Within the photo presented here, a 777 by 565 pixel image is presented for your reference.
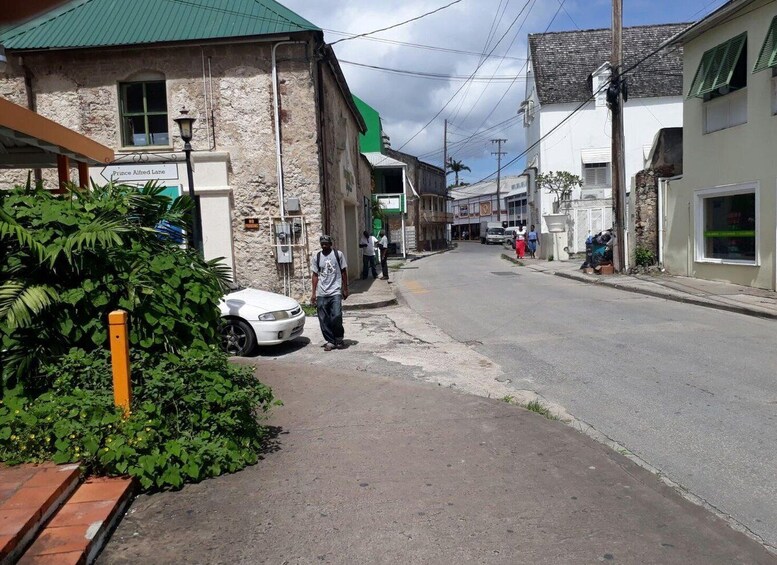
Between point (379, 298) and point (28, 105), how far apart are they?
9340mm

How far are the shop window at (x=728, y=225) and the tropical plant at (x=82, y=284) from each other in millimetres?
14059

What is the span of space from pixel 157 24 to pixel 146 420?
1319 centimetres

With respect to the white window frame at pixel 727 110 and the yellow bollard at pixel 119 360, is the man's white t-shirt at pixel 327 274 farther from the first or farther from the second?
the white window frame at pixel 727 110

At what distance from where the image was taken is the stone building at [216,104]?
572 inches

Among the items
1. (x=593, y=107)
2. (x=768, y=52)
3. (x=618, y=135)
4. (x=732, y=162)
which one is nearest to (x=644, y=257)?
(x=618, y=135)

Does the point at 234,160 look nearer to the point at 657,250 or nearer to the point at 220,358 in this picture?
the point at 220,358

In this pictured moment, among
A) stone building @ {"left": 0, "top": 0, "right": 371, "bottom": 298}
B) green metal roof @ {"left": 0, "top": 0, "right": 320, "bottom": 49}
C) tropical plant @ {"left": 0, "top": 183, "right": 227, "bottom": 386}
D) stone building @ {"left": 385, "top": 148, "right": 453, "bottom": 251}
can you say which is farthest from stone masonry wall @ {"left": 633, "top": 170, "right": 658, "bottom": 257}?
stone building @ {"left": 385, "top": 148, "right": 453, "bottom": 251}

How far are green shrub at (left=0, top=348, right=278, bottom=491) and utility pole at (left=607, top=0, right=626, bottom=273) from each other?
17163mm

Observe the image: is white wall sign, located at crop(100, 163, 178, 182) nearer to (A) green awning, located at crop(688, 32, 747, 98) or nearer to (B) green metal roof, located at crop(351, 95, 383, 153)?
(A) green awning, located at crop(688, 32, 747, 98)

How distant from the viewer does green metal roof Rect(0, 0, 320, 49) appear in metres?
14.4

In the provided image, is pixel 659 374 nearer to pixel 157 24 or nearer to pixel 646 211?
pixel 646 211

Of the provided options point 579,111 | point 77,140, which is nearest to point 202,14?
point 77,140

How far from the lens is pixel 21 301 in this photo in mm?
4648

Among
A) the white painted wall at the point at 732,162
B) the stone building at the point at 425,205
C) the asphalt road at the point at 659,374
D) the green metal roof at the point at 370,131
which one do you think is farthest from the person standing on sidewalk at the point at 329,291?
the stone building at the point at 425,205
